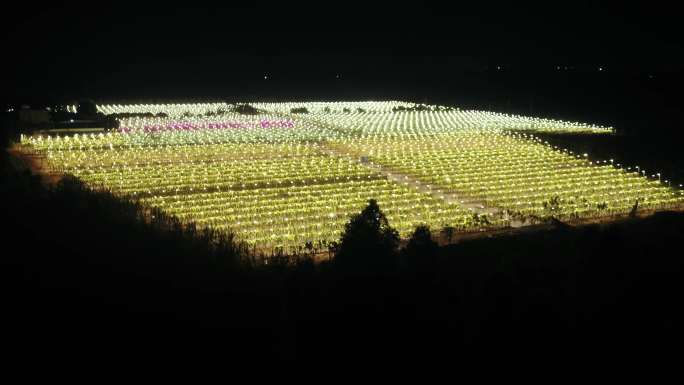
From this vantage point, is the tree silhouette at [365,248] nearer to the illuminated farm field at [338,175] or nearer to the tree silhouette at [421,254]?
the tree silhouette at [421,254]

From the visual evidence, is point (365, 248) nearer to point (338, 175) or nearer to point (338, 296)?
point (338, 296)

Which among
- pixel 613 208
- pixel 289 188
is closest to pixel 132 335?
pixel 289 188

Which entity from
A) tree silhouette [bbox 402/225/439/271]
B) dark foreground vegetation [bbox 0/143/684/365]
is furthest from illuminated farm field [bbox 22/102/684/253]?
dark foreground vegetation [bbox 0/143/684/365]

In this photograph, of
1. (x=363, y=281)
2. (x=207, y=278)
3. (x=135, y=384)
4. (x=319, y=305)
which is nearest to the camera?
(x=135, y=384)

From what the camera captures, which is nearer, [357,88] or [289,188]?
[289,188]

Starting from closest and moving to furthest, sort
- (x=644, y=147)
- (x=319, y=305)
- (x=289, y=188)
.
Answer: (x=319, y=305) < (x=289, y=188) < (x=644, y=147)

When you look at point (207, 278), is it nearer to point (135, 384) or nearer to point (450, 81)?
point (135, 384)
